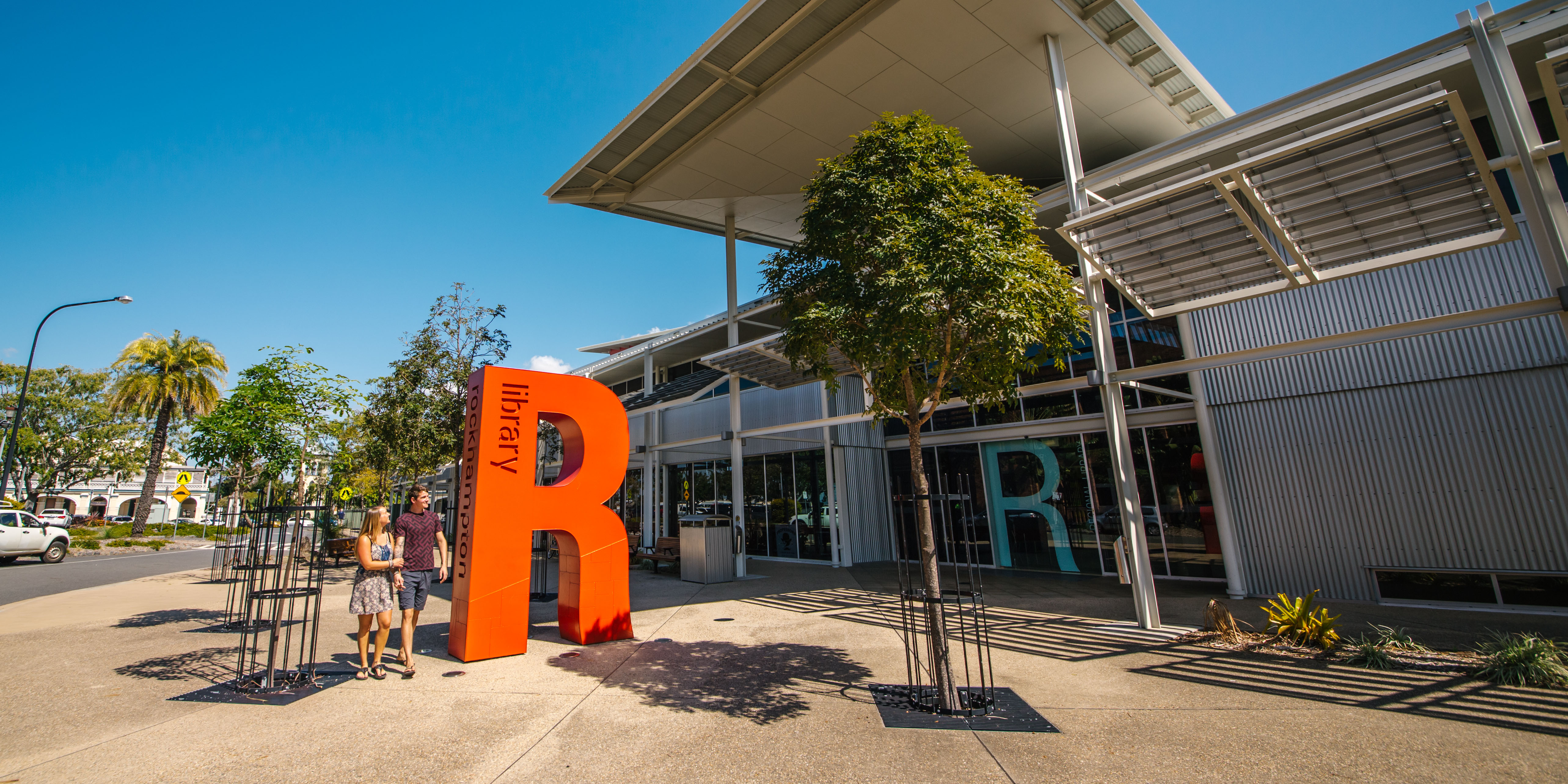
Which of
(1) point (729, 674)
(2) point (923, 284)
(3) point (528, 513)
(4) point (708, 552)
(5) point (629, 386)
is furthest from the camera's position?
(5) point (629, 386)

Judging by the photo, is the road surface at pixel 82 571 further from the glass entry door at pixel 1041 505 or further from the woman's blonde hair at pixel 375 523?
the glass entry door at pixel 1041 505

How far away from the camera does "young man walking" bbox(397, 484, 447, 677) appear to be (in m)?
6.11

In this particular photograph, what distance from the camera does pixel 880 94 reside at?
1168 cm

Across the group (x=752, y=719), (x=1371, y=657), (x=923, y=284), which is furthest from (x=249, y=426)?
(x=1371, y=657)

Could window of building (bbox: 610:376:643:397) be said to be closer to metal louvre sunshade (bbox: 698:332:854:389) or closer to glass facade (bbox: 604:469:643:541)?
glass facade (bbox: 604:469:643:541)

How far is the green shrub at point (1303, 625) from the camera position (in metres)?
6.32

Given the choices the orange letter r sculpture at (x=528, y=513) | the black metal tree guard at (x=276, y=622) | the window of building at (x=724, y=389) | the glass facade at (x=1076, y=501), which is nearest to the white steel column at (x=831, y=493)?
the glass facade at (x=1076, y=501)

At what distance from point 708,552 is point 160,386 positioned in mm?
28704

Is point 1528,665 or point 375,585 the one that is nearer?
point 1528,665

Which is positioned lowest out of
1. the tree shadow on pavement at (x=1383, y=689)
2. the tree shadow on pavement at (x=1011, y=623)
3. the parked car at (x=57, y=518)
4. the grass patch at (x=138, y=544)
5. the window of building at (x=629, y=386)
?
the tree shadow on pavement at (x=1383, y=689)

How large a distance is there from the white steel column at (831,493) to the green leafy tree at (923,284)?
919 centimetres

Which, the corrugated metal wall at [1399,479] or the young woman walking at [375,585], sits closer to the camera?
the young woman walking at [375,585]

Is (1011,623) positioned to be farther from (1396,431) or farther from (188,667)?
(188,667)

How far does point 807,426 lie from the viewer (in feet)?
37.8
